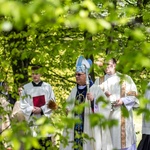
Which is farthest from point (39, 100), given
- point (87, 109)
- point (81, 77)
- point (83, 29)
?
point (83, 29)

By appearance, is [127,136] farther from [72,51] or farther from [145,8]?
[72,51]

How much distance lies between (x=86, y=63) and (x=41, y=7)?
5477mm

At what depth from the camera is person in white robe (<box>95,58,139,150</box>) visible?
880 cm

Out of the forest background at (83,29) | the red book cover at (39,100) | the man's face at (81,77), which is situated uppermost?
the forest background at (83,29)

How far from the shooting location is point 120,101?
8.71 meters

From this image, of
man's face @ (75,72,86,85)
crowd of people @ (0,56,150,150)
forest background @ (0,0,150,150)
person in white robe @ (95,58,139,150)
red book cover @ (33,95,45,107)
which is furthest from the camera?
red book cover @ (33,95,45,107)

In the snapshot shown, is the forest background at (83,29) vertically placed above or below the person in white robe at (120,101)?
above

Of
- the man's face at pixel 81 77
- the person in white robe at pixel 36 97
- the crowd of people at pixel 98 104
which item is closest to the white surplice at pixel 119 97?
the crowd of people at pixel 98 104

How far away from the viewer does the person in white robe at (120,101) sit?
8797 millimetres

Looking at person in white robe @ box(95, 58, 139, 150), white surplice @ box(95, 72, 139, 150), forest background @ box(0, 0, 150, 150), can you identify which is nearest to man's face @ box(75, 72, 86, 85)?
person in white robe @ box(95, 58, 139, 150)

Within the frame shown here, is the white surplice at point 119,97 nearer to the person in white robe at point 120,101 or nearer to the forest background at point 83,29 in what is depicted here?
the person in white robe at point 120,101

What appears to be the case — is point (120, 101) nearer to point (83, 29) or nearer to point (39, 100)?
point (39, 100)

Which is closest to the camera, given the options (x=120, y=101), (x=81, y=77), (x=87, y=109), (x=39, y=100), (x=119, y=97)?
(x=81, y=77)

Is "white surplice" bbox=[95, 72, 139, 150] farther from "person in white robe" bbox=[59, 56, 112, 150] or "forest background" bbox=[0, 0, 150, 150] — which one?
"forest background" bbox=[0, 0, 150, 150]
